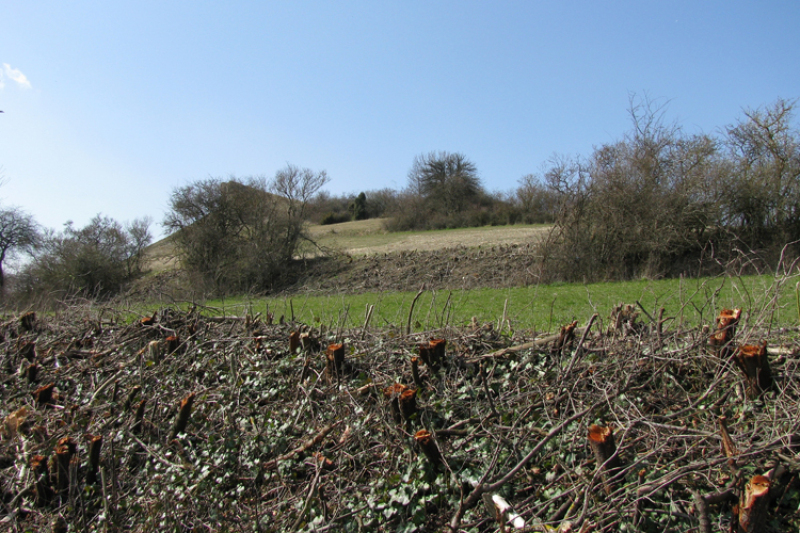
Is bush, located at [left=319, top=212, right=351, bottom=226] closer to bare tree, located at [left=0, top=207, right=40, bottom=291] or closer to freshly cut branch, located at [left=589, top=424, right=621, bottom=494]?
bare tree, located at [left=0, top=207, right=40, bottom=291]

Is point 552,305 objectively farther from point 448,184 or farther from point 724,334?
point 448,184

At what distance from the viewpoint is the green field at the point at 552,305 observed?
434 centimetres

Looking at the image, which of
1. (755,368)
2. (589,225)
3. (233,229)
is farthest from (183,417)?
(233,229)

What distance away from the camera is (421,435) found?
3299 mm

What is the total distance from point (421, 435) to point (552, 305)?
258 cm

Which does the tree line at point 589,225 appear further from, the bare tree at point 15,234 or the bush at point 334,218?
the bush at point 334,218

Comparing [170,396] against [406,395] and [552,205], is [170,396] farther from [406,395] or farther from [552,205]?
[552,205]

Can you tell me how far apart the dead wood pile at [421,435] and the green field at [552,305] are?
439 millimetres

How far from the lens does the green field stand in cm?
434

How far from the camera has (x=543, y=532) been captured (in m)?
2.65

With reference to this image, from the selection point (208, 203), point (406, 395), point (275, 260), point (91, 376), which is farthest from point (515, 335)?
point (208, 203)

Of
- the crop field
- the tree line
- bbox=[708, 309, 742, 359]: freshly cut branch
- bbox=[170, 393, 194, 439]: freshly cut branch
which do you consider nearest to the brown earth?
the tree line

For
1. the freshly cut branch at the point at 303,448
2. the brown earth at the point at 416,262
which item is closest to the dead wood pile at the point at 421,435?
the freshly cut branch at the point at 303,448

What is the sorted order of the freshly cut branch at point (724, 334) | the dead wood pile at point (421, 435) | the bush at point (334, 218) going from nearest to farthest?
the dead wood pile at point (421, 435)
the freshly cut branch at point (724, 334)
the bush at point (334, 218)
